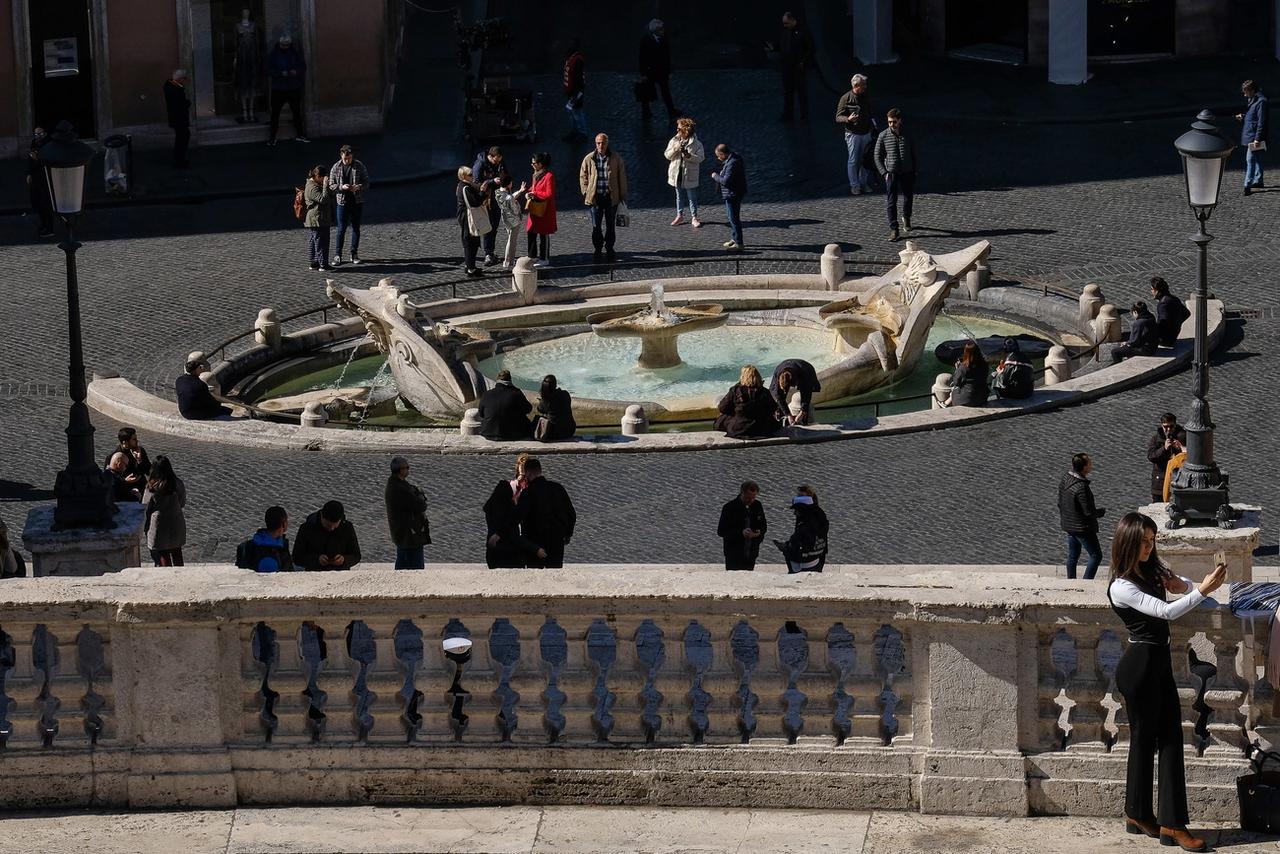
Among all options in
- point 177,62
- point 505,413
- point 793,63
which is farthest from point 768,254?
point 177,62

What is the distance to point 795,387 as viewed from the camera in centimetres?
2319

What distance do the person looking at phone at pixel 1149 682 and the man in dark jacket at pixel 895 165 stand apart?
19851 mm

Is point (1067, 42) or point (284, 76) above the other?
point (1067, 42)

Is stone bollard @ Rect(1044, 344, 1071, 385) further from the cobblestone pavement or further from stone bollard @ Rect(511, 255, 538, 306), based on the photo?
stone bollard @ Rect(511, 255, 538, 306)

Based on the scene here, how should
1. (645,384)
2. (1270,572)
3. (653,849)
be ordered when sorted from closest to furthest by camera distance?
(653,849), (1270,572), (645,384)

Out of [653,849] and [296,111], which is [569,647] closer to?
[653,849]

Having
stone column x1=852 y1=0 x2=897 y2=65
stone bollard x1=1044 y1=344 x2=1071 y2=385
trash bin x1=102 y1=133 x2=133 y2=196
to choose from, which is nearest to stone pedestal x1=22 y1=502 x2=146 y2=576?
stone bollard x1=1044 y1=344 x2=1071 y2=385

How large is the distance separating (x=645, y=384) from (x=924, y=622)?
15.4 m

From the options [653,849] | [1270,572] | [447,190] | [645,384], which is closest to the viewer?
[653,849]

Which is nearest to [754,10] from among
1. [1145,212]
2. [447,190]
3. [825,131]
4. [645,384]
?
[825,131]

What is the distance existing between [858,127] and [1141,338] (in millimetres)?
8484

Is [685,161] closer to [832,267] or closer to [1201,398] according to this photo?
[832,267]

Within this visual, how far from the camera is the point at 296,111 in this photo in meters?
36.8

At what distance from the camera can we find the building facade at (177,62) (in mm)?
36094
